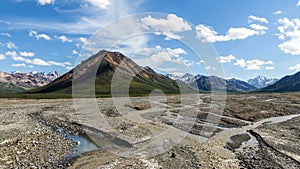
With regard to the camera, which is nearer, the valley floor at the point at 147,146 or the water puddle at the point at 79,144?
the valley floor at the point at 147,146

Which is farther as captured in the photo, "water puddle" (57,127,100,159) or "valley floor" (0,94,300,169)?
"water puddle" (57,127,100,159)

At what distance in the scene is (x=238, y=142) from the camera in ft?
111

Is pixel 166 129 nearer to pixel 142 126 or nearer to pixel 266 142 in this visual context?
pixel 142 126

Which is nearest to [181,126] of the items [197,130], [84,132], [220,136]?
[197,130]

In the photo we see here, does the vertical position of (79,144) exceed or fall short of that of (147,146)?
it exceeds it

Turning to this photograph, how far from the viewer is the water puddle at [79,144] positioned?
26852mm

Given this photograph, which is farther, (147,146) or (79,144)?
(79,144)

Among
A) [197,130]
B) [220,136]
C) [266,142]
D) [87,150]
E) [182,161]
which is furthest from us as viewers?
[197,130]

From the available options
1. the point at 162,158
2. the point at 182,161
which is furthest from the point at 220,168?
the point at 162,158

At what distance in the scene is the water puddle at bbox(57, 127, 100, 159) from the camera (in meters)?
26.9

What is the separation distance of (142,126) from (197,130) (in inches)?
349

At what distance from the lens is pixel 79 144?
30.8 m

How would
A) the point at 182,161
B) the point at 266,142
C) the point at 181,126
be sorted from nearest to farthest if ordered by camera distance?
the point at 182,161
the point at 266,142
the point at 181,126

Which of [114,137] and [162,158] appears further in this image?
[114,137]
